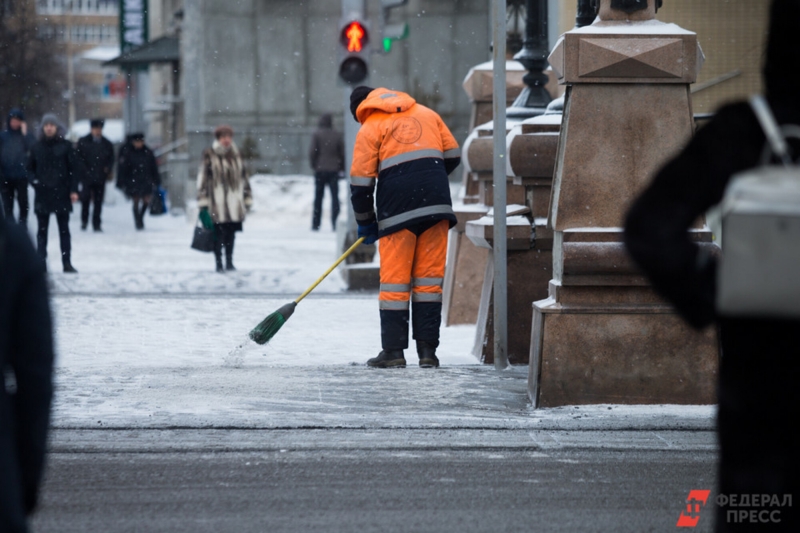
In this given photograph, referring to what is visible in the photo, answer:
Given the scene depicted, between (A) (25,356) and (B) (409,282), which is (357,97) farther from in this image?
(A) (25,356)

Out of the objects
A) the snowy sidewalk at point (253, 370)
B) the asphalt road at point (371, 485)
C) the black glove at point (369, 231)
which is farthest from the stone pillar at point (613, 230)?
the black glove at point (369, 231)

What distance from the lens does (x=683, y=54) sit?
6.64m

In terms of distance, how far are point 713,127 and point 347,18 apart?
11.0m

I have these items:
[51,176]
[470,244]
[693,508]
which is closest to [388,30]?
[470,244]

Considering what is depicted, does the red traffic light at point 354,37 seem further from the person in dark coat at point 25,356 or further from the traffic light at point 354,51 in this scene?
the person in dark coat at point 25,356

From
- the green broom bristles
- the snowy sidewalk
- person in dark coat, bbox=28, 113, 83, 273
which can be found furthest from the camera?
person in dark coat, bbox=28, 113, 83, 273

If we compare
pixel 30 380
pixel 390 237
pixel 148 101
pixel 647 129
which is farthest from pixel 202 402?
pixel 148 101

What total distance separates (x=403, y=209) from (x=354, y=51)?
17.4 feet

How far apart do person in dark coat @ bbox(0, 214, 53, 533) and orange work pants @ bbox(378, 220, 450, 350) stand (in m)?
5.71

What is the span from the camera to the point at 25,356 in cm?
246

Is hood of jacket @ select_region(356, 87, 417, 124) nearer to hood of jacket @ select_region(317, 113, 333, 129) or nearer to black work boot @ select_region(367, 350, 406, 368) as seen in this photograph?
black work boot @ select_region(367, 350, 406, 368)

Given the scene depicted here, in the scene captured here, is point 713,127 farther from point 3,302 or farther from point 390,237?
point 390,237

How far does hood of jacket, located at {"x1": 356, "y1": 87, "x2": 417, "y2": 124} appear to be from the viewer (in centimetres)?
816

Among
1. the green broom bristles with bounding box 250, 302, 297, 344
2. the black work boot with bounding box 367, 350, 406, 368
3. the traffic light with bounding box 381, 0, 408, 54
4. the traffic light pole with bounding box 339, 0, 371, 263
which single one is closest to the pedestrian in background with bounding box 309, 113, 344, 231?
the traffic light pole with bounding box 339, 0, 371, 263
